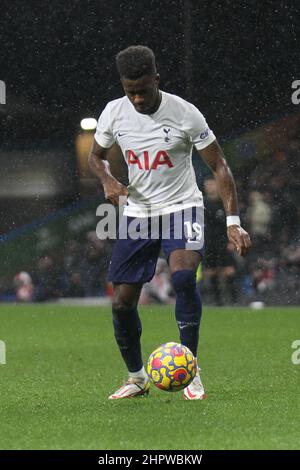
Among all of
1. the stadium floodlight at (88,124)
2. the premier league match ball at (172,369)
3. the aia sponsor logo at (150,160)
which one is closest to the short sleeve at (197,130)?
the aia sponsor logo at (150,160)

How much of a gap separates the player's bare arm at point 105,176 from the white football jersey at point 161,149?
152mm

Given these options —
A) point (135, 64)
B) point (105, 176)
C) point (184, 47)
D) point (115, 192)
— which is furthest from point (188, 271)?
point (184, 47)

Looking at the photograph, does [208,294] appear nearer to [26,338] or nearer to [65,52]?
[65,52]

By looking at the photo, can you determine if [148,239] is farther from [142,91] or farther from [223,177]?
[142,91]

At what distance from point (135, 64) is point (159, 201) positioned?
80 centimetres

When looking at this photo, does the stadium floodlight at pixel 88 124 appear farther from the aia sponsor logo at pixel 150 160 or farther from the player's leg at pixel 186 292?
the player's leg at pixel 186 292

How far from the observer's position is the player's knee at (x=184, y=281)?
5855 mm

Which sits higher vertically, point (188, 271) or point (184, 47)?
point (184, 47)

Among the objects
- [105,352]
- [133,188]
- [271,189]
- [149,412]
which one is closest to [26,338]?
[105,352]

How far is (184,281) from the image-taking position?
5855mm

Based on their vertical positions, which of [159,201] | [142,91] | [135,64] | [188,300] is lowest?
[188,300]

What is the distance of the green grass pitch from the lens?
452 centimetres

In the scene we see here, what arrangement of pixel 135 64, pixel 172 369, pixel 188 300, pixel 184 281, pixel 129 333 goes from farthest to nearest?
pixel 129 333, pixel 188 300, pixel 184 281, pixel 135 64, pixel 172 369

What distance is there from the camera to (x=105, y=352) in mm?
9320
